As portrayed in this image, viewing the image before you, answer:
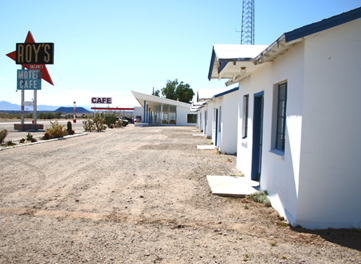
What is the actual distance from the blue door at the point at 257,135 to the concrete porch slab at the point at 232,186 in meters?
0.38

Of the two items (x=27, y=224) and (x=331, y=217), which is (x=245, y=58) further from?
(x=27, y=224)

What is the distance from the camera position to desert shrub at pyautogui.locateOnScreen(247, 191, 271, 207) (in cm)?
539

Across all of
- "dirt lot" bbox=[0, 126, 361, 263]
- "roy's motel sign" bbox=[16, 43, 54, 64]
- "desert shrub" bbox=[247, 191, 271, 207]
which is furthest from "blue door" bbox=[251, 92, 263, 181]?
"roy's motel sign" bbox=[16, 43, 54, 64]

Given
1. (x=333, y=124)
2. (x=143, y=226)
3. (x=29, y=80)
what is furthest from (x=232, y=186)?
(x=29, y=80)

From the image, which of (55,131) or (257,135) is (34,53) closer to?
(55,131)

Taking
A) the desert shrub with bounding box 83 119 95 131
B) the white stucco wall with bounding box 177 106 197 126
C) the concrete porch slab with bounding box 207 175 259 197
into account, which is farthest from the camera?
the white stucco wall with bounding box 177 106 197 126

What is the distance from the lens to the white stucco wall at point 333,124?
4.04m

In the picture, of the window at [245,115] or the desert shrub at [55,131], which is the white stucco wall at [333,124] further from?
the desert shrub at [55,131]

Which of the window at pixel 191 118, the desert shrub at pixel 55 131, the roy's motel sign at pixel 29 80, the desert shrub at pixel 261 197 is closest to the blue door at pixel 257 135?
the desert shrub at pixel 261 197

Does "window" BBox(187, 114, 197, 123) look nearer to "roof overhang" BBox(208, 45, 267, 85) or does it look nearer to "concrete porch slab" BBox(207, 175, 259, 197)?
"roof overhang" BBox(208, 45, 267, 85)

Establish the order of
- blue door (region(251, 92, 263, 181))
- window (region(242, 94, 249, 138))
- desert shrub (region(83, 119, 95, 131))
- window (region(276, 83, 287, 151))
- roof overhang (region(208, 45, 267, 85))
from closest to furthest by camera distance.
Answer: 1. window (region(276, 83, 287, 151))
2. roof overhang (region(208, 45, 267, 85))
3. blue door (region(251, 92, 263, 181))
4. window (region(242, 94, 249, 138))
5. desert shrub (region(83, 119, 95, 131))

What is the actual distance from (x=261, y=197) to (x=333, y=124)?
2.19 m

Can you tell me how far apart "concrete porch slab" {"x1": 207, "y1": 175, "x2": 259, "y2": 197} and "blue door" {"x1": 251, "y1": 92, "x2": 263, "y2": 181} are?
38cm

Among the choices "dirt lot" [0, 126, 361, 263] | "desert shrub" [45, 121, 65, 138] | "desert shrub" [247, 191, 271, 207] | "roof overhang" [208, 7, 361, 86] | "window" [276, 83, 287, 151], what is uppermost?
"roof overhang" [208, 7, 361, 86]
